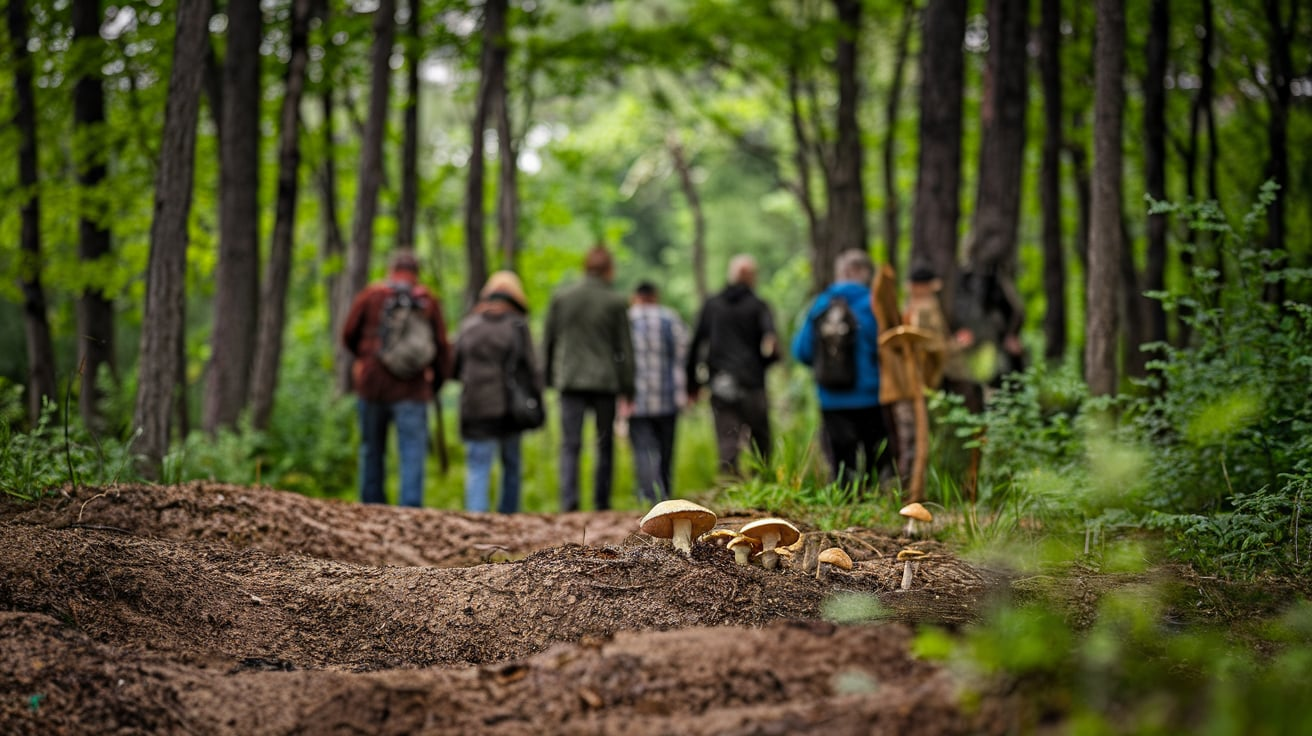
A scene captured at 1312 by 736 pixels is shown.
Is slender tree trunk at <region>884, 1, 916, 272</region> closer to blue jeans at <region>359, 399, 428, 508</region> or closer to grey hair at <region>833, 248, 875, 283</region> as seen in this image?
grey hair at <region>833, 248, 875, 283</region>

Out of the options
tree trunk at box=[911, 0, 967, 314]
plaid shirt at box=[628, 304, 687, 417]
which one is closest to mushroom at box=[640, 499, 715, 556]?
plaid shirt at box=[628, 304, 687, 417]

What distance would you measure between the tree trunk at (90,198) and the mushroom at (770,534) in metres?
9.05

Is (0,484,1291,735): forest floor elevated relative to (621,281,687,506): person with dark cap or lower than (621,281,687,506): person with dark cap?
lower

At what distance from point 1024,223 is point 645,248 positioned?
67.7 ft

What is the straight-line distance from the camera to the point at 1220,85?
647 inches

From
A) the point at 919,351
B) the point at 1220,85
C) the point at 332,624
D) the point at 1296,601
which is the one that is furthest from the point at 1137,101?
the point at 332,624

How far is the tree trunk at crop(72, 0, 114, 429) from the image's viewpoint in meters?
11.9

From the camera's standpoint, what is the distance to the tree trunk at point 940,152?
10.0 m

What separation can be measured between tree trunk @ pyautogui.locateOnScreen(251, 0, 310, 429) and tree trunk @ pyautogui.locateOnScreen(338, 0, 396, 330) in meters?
0.71

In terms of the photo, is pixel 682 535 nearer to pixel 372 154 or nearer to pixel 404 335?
pixel 404 335

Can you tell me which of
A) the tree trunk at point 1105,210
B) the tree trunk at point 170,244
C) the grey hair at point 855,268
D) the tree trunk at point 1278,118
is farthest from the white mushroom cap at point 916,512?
the tree trunk at point 1278,118

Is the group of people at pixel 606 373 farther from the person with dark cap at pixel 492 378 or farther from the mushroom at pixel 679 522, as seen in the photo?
the mushroom at pixel 679 522

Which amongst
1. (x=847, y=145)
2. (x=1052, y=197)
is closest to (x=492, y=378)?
(x=847, y=145)

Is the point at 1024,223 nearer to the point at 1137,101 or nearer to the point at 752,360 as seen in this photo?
the point at 1137,101
